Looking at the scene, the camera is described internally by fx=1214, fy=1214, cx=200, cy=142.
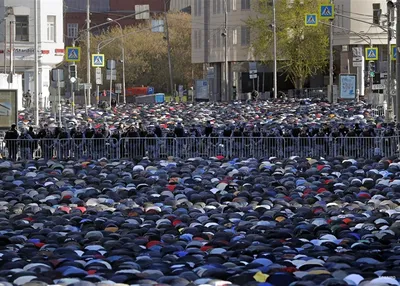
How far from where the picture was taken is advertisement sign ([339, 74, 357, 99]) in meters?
71.8

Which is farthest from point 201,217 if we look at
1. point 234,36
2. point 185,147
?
point 234,36

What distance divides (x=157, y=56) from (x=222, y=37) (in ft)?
78.4

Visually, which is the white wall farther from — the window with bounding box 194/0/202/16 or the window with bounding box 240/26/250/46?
the window with bounding box 194/0/202/16

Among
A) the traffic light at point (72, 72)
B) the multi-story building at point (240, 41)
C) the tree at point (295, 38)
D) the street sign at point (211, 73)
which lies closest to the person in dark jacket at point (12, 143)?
the traffic light at point (72, 72)

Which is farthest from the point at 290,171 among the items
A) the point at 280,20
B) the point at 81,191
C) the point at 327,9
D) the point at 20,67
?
the point at 280,20

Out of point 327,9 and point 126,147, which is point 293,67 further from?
point 126,147

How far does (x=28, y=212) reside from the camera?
2372 centimetres

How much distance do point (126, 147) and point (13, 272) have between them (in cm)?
2313

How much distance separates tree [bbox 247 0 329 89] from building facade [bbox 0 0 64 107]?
1921 centimetres

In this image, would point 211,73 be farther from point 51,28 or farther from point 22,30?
point 22,30

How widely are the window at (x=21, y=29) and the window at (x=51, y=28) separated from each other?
5.46ft

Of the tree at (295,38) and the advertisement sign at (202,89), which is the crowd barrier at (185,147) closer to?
the tree at (295,38)

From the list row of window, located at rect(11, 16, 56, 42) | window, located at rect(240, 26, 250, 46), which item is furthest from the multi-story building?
row of window, located at rect(11, 16, 56, 42)

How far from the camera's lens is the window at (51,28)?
89250mm
